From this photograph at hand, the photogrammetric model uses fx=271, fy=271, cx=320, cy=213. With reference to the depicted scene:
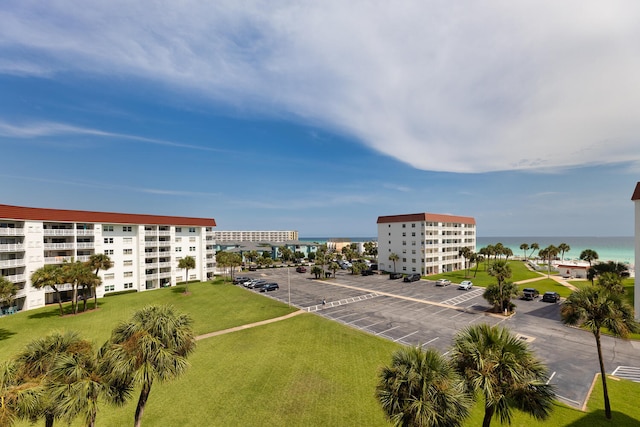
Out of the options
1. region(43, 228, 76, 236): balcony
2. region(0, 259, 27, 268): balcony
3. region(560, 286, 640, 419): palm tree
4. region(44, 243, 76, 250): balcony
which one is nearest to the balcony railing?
region(43, 228, 76, 236): balcony

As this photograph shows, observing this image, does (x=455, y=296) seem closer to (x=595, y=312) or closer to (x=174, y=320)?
(x=595, y=312)

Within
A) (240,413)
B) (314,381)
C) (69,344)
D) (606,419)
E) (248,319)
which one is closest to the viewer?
(69,344)

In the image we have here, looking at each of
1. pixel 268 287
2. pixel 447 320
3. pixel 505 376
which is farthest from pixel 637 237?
pixel 268 287

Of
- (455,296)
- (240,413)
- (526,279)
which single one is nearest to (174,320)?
(240,413)

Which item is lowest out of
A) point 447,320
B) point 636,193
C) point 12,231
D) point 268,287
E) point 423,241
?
point 268,287

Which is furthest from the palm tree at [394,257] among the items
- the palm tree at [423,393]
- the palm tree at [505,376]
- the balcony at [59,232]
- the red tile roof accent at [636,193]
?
the balcony at [59,232]

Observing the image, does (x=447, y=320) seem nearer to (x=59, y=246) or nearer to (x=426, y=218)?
(x=426, y=218)

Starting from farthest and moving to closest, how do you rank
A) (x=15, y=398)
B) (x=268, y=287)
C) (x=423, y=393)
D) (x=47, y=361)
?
1. (x=268, y=287)
2. (x=47, y=361)
3. (x=423, y=393)
4. (x=15, y=398)

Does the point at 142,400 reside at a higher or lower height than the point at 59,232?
lower
